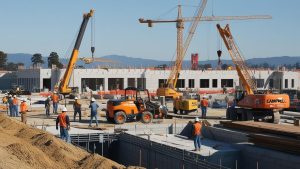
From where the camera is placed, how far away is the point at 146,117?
2856 cm

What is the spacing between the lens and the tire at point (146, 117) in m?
28.5

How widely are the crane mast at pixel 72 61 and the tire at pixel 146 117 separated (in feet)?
87.6

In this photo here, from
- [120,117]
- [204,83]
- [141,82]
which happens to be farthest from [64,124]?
[204,83]

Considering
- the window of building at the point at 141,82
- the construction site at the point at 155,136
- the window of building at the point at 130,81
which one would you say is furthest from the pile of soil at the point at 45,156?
the window of building at the point at 141,82

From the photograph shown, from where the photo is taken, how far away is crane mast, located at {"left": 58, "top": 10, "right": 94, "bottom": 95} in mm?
54219

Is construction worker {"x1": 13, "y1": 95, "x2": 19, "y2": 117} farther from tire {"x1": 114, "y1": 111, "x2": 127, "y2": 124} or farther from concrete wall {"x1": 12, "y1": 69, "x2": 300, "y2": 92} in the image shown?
concrete wall {"x1": 12, "y1": 69, "x2": 300, "y2": 92}

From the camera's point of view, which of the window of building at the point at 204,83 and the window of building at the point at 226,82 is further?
the window of building at the point at 226,82

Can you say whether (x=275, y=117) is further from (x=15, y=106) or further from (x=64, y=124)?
(x=15, y=106)

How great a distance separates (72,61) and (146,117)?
28.7 metres

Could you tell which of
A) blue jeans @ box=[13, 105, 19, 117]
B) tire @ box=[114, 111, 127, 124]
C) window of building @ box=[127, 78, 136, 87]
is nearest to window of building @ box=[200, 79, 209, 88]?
window of building @ box=[127, 78, 136, 87]

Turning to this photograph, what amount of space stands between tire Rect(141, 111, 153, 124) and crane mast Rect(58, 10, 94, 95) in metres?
26.7

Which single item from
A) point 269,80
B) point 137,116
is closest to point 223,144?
point 137,116

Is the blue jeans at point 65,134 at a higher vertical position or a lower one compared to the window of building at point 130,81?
lower

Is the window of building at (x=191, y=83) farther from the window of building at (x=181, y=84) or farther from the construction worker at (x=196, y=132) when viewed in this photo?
the construction worker at (x=196, y=132)
